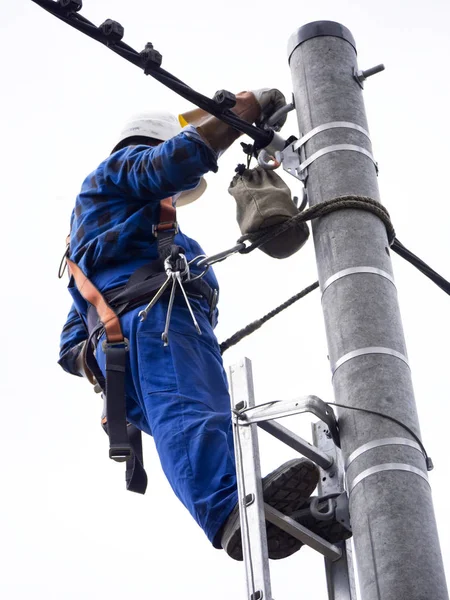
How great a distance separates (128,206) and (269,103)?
0.92 metres

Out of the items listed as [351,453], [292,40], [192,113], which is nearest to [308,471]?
[351,453]

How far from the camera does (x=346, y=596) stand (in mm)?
4910

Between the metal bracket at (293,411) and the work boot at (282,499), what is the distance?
0.71 ft

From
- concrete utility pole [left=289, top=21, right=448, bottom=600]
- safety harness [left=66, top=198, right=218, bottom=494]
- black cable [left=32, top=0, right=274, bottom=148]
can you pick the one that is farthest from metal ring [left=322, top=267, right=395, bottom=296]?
black cable [left=32, top=0, right=274, bottom=148]

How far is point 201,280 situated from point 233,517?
1477mm

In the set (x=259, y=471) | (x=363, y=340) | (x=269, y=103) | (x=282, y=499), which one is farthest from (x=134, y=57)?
(x=282, y=499)

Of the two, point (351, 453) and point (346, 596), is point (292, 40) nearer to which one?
point (351, 453)

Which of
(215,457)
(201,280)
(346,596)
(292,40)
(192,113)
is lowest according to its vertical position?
(346,596)

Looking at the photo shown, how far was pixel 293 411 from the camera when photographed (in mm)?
4711

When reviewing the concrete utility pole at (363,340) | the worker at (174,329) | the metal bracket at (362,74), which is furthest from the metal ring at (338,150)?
the worker at (174,329)

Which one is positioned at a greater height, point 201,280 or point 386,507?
point 201,280

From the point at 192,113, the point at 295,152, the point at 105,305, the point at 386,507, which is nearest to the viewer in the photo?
the point at 386,507

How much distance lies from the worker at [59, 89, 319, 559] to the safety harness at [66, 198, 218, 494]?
15 millimetres

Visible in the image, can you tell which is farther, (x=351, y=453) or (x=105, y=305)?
(x=105, y=305)
